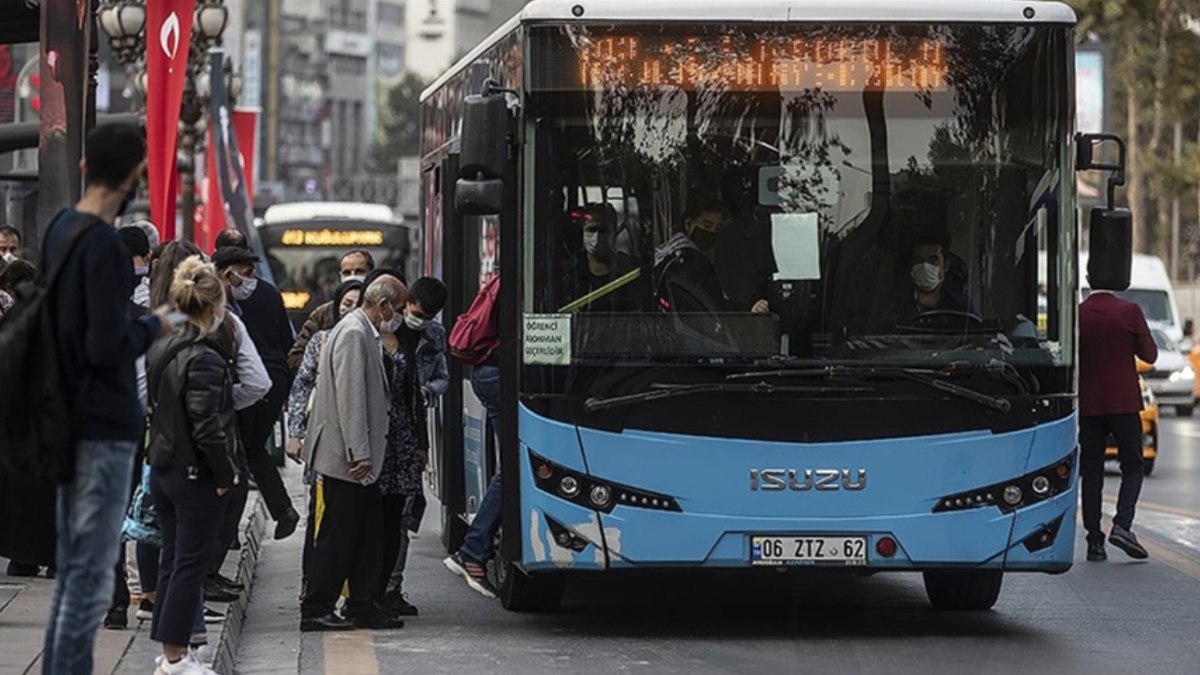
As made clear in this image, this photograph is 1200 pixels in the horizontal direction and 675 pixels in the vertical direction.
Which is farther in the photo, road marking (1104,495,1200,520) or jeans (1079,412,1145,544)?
road marking (1104,495,1200,520)

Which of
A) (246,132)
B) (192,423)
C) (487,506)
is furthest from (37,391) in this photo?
(246,132)

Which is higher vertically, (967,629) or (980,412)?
(980,412)

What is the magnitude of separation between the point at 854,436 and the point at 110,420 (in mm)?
4458

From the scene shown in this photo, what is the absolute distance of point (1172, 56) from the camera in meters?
59.2

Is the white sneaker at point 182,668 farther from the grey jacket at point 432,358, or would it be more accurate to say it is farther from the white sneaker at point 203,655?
the grey jacket at point 432,358

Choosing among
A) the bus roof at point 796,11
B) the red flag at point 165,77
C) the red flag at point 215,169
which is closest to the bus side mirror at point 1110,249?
the bus roof at point 796,11

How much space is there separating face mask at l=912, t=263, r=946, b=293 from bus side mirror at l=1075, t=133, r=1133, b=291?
0.73m

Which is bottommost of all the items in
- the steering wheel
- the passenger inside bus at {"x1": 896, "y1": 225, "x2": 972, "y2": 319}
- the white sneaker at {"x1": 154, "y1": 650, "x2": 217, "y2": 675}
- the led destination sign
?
the white sneaker at {"x1": 154, "y1": 650, "x2": 217, "y2": 675}

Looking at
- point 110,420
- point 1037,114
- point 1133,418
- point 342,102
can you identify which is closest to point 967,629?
point 1037,114

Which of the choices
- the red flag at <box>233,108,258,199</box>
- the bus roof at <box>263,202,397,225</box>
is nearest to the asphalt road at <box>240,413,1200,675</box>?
the red flag at <box>233,108,258,199</box>

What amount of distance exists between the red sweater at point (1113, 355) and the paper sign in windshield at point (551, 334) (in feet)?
16.5

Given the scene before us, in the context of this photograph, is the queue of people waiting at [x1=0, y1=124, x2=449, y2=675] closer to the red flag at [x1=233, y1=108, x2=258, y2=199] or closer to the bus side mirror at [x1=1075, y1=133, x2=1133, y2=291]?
Answer: the bus side mirror at [x1=1075, y1=133, x2=1133, y2=291]

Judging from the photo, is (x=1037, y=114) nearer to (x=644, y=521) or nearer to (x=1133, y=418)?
(x=644, y=521)

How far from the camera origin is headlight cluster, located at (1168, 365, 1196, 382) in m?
39.4
